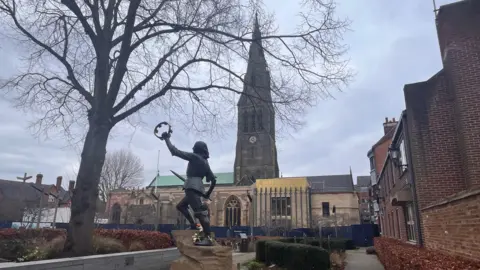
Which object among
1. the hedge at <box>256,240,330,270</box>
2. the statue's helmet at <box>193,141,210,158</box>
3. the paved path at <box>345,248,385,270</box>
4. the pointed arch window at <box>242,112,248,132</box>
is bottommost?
the paved path at <box>345,248,385,270</box>

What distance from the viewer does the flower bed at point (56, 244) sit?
884 centimetres

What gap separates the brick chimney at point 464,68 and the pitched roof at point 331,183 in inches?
1851

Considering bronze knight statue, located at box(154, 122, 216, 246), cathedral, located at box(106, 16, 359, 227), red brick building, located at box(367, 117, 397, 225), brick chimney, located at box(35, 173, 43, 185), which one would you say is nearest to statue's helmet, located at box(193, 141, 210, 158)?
bronze knight statue, located at box(154, 122, 216, 246)

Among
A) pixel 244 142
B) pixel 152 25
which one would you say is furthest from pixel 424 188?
pixel 244 142

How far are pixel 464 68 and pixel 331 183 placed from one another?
5251cm

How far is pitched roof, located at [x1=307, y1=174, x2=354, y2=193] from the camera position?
2304 inches

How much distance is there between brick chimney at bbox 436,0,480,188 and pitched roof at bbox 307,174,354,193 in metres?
47.0

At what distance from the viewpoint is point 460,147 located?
420 inches

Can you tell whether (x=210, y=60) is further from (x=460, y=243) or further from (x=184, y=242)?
(x=460, y=243)

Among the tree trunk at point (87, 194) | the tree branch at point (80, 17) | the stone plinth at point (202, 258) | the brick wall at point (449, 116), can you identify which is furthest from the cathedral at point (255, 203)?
the stone plinth at point (202, 258)

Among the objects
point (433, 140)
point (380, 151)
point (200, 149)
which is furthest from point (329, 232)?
point (200, 149)

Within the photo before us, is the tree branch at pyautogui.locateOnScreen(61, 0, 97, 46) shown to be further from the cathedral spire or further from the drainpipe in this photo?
the drainpipe

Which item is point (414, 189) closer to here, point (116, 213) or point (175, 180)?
point (116, 213)

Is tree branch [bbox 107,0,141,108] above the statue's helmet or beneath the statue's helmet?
above
